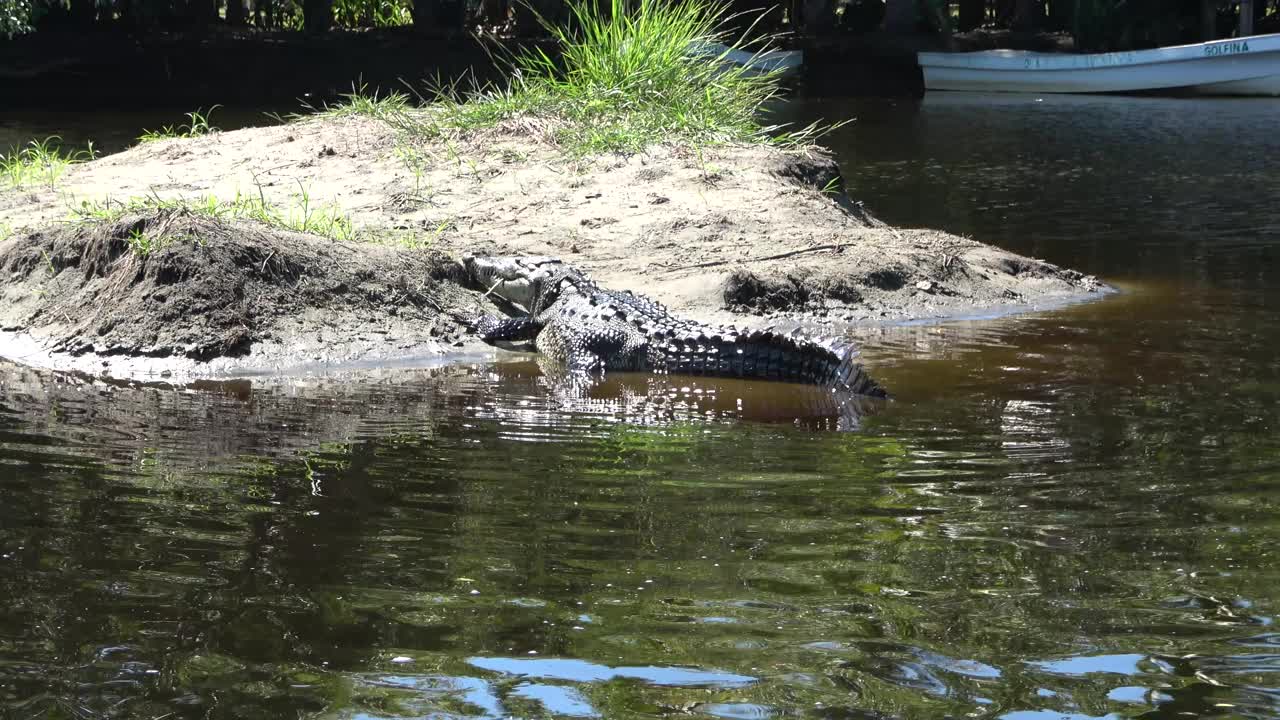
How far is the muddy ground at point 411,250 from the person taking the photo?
6.67m

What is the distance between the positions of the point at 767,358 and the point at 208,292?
8.94ft

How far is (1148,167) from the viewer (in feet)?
47.4

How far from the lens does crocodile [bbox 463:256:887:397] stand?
6168 mm

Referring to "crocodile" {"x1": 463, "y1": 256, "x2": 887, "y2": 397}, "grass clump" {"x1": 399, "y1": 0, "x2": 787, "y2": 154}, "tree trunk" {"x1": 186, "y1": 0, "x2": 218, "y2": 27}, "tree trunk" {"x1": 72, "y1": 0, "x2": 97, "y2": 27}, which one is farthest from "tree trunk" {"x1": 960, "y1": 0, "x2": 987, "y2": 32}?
"crocodile" {"x1": 463, "y1": 256, "x2": 887, "y2": 397}

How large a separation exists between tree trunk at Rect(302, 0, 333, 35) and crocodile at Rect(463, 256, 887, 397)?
68.4 feet

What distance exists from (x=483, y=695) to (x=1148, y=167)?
43.4 feet

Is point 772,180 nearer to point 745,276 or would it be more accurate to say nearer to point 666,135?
point 666,135

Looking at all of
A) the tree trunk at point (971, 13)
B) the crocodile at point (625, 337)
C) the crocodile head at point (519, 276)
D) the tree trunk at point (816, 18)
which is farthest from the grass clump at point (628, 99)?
the tree trunk at point (971, 13)

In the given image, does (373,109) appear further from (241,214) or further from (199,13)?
(199,13)

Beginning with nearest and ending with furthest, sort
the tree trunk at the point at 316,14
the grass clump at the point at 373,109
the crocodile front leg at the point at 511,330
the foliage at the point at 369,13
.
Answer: the crocodile front leg at the point at 511,330
the grass clump at the point at 373,109
the tree trunk at the point at 316,14
the foliage at the point at 369,13

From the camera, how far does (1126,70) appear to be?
24125 millimetres

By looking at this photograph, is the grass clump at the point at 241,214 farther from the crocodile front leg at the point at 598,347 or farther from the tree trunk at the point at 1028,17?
the tree trunk at the point at 1028,17

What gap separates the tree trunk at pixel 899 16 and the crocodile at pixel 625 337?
22543mm

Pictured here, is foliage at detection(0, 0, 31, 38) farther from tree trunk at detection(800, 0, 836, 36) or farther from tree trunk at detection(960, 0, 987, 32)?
tree trunk at detection(960, 0, 987, 32)
